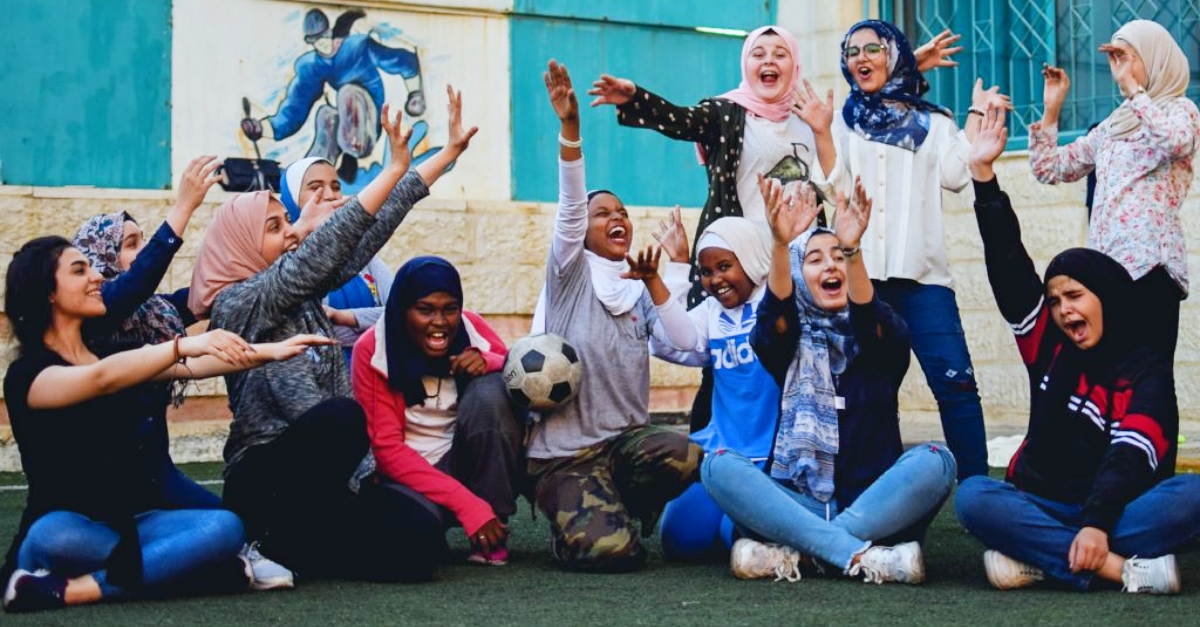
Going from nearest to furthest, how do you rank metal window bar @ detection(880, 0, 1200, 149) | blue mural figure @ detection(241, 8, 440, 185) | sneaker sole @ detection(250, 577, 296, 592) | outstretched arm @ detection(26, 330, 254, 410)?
outstretched arm @ detection(26, 330, 254, 410), sneaker sole @ detection(250, 577, 296, 592), metal window bar @ detection(880, 0, 1200, 149), blue mural figure @ detection(241, 8, 440, 185)

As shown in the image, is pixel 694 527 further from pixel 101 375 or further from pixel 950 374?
A: pixel 101 375

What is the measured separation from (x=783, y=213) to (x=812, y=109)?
1122mm

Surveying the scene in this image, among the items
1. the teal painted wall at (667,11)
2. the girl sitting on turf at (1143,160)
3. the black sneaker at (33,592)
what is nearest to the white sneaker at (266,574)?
the black sneaker at (33,592)

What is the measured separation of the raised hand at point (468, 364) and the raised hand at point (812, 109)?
4.66ft

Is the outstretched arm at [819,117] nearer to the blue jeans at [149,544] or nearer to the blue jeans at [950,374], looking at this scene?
the blue jeans at [950,374]

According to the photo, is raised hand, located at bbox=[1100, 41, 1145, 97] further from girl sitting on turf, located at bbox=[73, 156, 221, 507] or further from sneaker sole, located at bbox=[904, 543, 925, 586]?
girl sitting on turf, located at bbox=[73, 156, 221, 507]

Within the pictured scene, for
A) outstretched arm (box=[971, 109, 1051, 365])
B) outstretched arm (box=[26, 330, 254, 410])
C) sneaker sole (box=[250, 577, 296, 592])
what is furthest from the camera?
outstretched arm (box=[971, 109, 1051, 365])

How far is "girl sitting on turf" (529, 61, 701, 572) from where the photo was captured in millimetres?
5508

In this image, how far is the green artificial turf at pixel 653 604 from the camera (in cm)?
443

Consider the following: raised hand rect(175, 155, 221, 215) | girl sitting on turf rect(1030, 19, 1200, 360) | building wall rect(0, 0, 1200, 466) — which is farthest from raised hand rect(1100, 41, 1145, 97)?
building wall rect(0, 0, 1200, 466)

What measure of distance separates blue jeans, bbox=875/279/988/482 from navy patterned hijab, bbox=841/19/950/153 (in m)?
0.59

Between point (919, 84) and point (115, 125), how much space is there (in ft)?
15.9

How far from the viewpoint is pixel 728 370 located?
5.67m

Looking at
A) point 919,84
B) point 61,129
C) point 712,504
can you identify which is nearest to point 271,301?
point 712,504
